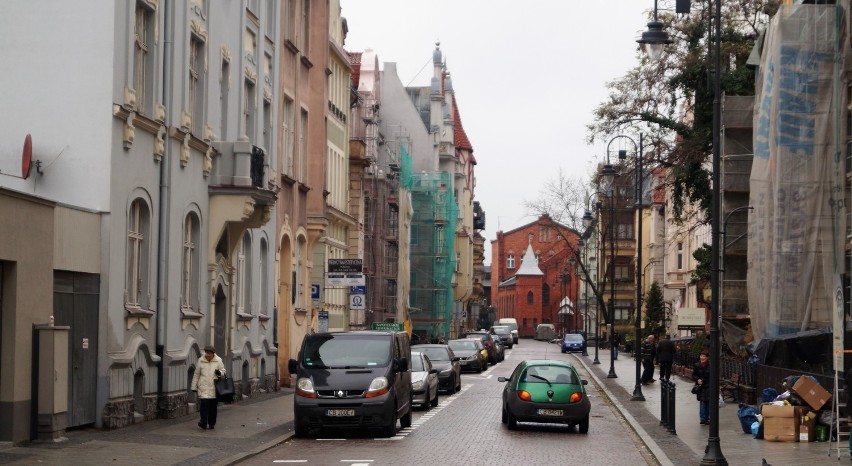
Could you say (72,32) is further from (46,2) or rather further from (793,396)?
(793,396)

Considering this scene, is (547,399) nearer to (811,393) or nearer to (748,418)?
(748,418)

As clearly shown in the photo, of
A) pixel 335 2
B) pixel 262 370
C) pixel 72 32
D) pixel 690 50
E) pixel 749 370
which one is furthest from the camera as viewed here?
pixel 335 2

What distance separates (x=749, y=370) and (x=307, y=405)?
1470cm

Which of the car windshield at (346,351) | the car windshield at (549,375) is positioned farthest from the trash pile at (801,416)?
the car windshield at (346,351)

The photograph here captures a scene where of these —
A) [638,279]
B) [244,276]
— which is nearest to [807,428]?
[244,276]

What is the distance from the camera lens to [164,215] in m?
27.1

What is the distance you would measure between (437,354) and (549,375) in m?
15.4

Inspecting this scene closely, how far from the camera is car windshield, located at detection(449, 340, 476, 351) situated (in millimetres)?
58931

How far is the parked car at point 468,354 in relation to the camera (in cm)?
5797

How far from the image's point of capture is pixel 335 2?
171 feet

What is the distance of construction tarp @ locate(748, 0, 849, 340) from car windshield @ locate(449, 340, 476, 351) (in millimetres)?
26231

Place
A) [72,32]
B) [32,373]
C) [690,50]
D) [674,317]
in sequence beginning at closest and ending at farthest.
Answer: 1. [32,373]
2. [72,32]
3. [690,50]
4. [674,317]

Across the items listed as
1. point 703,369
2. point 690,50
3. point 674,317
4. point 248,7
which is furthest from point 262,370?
point 674,317

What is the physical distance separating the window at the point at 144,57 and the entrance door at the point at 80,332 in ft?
13.7
